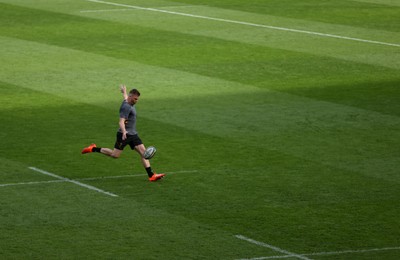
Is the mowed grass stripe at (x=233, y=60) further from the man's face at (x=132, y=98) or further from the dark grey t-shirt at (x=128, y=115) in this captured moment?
the man's face at (x=132, y=98)

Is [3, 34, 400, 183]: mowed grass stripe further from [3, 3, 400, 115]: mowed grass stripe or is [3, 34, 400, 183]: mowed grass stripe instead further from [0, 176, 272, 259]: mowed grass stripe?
[0, 176, 272, 259]: mowed grass stripe

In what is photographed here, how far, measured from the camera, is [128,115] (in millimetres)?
20562

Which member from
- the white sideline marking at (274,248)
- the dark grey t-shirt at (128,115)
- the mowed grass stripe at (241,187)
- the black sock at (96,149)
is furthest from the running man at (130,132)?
the white sideline marking at (274,248)

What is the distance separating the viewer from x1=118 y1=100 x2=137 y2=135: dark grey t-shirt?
20469mm

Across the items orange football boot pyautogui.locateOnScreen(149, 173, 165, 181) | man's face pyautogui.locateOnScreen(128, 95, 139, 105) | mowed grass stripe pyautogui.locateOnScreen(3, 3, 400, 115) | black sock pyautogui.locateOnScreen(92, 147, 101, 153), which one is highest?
man's face pyautogui.locateOnScreen(128, 95, 139, 105)

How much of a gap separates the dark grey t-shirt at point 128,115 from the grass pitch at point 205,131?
0.85m

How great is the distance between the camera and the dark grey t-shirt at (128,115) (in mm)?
20469

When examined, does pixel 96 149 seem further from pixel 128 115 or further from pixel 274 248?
pixel 274 248

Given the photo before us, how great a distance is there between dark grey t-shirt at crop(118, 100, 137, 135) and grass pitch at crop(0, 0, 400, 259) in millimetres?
845

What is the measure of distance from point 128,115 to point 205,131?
392cm

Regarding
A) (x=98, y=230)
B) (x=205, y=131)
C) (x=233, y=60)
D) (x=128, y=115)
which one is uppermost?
(x=128, y=115)

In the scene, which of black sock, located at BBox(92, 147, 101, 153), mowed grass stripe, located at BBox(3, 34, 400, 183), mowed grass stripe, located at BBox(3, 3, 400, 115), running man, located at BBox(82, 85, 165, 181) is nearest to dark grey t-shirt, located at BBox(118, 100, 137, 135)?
running man, located at BBox(82, 85, 165, 181)

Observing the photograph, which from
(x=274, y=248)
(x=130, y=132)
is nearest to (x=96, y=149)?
(x=130, y=132)

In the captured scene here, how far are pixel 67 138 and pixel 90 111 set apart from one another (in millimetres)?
2639
